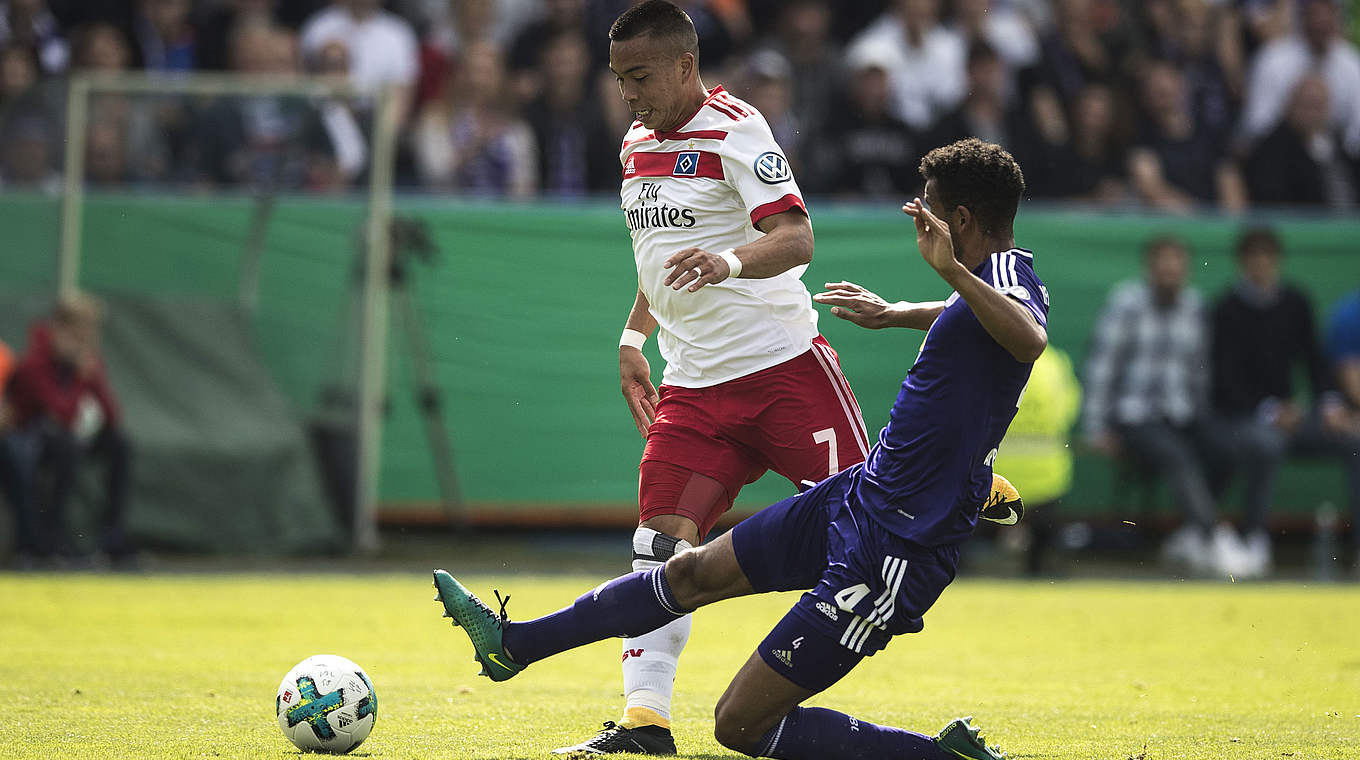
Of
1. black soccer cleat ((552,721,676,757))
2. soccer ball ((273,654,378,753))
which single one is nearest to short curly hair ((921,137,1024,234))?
black soccer cleat ((552,721,676,757))

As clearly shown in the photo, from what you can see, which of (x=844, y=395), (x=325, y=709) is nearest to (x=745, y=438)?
(x=844, y=395)

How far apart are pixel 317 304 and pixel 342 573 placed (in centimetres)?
275

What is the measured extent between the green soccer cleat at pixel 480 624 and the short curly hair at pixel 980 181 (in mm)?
2014

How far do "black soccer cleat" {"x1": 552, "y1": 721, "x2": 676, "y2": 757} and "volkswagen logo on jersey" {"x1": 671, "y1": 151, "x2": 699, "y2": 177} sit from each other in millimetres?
2061

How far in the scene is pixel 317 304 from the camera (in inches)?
600

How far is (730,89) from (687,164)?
8260 mm

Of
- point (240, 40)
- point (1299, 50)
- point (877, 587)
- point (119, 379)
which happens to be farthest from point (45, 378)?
point (1299, 50)

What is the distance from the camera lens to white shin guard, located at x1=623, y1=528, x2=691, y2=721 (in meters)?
6.18

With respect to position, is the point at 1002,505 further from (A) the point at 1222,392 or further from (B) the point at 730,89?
(A) the point at 1222,392

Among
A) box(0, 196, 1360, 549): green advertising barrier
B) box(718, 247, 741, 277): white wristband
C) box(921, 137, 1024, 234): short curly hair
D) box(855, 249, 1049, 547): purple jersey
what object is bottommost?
box(0, 196, 1360, 549): green advertising barrier

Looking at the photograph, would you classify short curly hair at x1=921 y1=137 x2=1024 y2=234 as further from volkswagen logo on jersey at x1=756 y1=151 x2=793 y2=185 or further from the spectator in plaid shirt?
the spectator in plaid shirt

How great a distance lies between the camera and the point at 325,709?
5879mm

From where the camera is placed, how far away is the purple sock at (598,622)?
19.0 feet

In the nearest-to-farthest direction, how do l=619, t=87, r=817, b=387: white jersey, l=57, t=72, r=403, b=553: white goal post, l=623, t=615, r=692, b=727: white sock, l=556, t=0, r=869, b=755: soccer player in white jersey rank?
l=623, t=615, r=692, b=727: white sock
l=556, t=0, r=869, b=755: soccer player in white jersey
l=619, t=87, r=817, b=387: white jersey
l=57, t=72, r=403, b=553: white goal post
